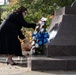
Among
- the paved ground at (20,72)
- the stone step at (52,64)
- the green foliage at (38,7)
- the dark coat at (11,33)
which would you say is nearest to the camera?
the paved ground at (20,72)

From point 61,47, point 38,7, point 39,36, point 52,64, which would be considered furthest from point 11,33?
point 38,7

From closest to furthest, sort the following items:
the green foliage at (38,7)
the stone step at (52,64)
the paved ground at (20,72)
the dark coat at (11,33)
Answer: the paved ground at (20,72) → the stone step at (52,64) → the dark coat at (11,33) → the green foliage at (38,7)

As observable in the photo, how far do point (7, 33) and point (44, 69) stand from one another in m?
1.60

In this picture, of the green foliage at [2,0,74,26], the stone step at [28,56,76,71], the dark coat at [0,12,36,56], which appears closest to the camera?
the stone step at [28,56,76,71]

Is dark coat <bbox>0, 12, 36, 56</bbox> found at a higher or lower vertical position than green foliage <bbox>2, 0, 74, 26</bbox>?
lower

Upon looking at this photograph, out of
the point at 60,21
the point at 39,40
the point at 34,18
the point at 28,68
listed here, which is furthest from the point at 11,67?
the point at 34,18

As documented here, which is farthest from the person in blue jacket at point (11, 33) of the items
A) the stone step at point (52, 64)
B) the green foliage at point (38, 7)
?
the green foliage at point (38, 7)

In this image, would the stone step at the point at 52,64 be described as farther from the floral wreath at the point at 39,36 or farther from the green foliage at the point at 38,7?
the green foliage at the point at 38,7

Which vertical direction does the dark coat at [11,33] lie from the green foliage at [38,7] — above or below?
below

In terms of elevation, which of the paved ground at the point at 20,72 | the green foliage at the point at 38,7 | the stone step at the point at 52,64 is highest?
the green foliage at the point at 38,7

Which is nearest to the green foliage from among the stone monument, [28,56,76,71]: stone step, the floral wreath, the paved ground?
the stone monument

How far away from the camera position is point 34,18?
16.8m

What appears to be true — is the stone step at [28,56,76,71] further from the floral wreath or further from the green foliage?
the green foliage

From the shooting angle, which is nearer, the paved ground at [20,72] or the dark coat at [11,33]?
the paved ground at [20,72]
